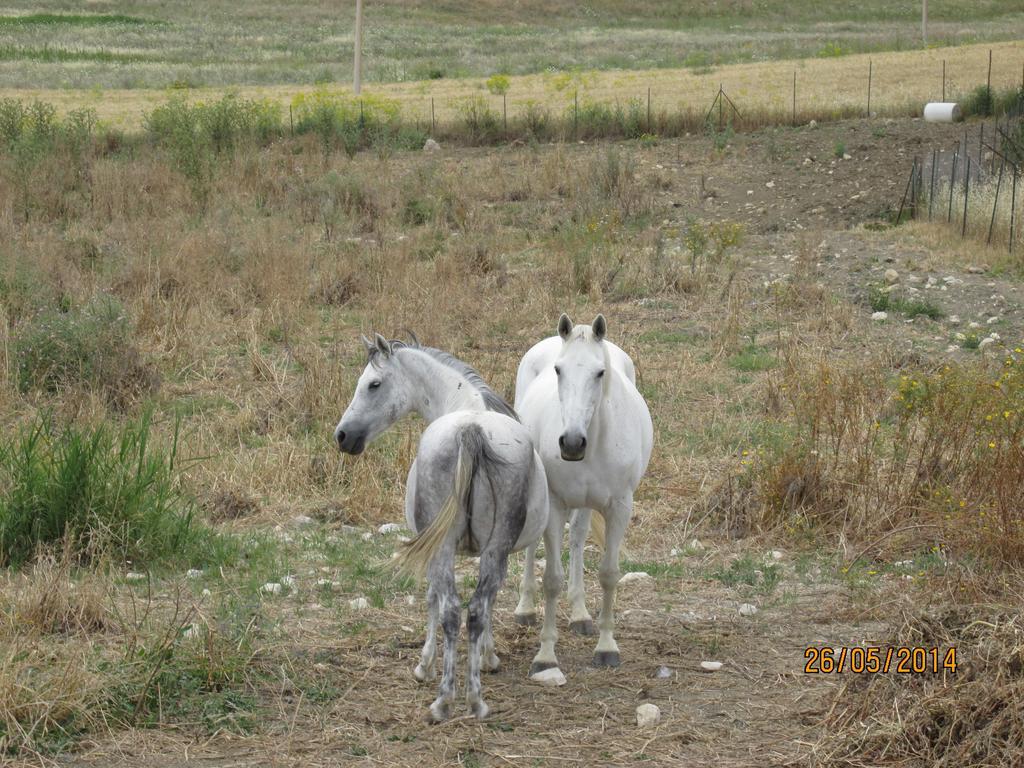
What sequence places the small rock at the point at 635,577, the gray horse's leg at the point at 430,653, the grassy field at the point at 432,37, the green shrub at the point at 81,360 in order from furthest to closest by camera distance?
the grassy field at the point at 432,37 < the green shrub at the point at 81,360 < the small rock at the point at 635,577 < the gray horse's leg at the point at 430,653

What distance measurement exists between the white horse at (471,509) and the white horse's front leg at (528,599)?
27.4 inches

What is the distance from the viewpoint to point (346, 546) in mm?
7285

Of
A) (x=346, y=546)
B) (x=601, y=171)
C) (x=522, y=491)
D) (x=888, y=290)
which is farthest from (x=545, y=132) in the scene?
(x=522, y=491)

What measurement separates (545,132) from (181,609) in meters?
A: 21.2

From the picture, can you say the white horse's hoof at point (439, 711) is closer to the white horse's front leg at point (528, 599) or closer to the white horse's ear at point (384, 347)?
the white horse's front leg at point (528, 599)

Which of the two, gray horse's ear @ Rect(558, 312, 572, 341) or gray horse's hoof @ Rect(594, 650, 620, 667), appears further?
gray horse's hoof @ Rect(594, 650, 620, 667)

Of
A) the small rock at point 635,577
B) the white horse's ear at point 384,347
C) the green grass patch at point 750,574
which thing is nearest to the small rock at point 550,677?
the small rock at point 635,577

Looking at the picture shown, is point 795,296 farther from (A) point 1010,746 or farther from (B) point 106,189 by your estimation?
(B) point 106,189

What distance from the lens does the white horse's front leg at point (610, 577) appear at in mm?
5730

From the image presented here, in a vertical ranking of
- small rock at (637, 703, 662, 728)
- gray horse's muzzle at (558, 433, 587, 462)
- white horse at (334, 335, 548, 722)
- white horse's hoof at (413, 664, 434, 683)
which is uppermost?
gray horse's muzzle at (558, 433, 587, 462)

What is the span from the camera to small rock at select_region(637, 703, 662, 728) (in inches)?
197

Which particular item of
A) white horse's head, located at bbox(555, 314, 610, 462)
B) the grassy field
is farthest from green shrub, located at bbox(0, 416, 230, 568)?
the grassy field

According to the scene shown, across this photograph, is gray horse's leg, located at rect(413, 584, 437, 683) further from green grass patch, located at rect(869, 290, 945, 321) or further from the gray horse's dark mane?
green grass patch, located at rect(869, 290, 945, 321)

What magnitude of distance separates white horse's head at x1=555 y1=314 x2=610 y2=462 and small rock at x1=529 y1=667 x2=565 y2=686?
1.04 metres
